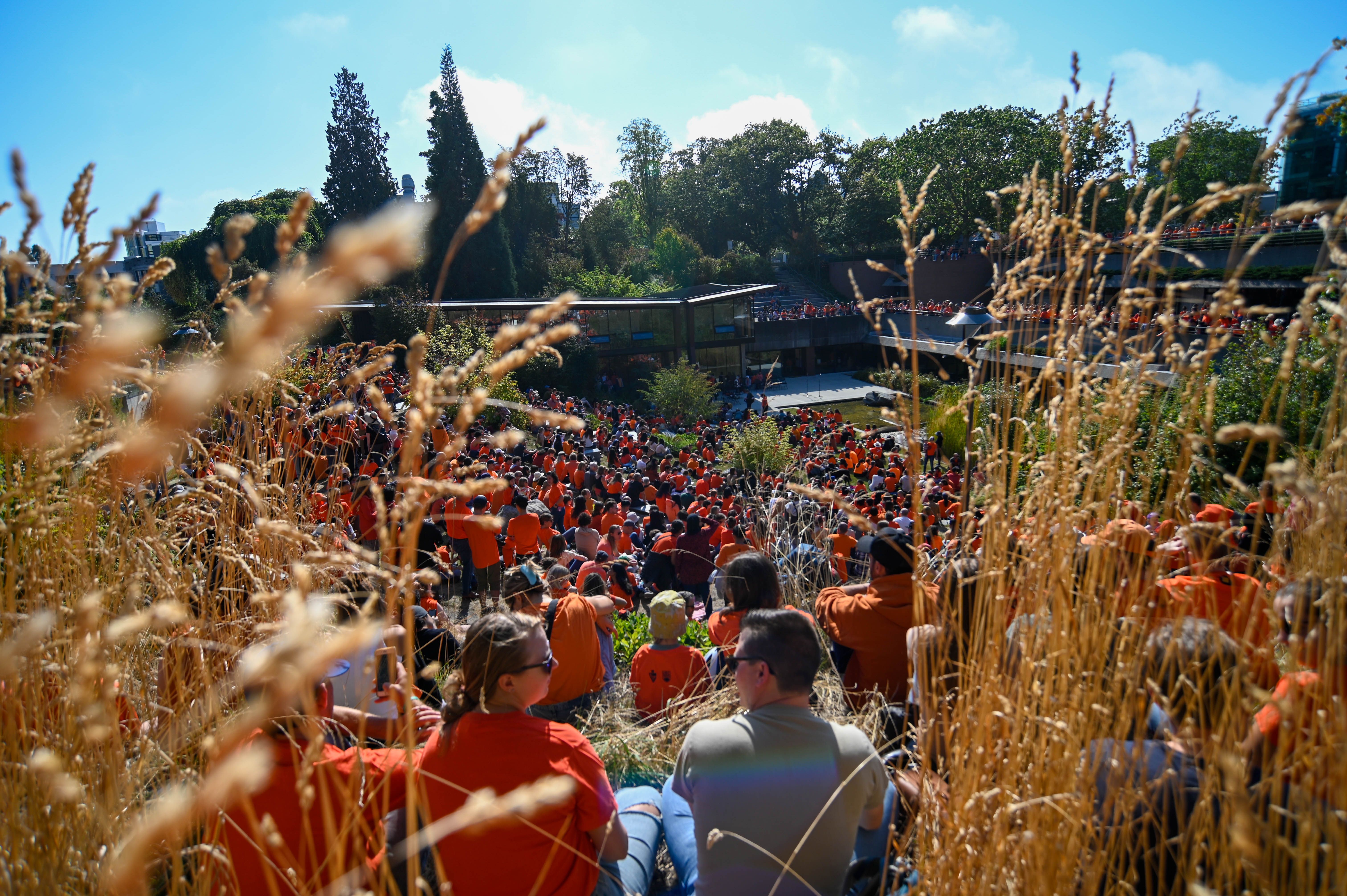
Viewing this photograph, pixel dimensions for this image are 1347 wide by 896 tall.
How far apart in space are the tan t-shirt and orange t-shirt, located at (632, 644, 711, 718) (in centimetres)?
140

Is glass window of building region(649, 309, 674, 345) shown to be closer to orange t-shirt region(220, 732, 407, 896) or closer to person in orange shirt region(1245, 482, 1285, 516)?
person in orange shirt region(1245, 482, 1285, 516)

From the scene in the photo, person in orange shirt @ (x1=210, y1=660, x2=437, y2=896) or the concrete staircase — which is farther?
the concrete staircase

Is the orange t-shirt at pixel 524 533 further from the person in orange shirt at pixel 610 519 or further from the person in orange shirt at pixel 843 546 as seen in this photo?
the person in orange shirt at pixel 843 546

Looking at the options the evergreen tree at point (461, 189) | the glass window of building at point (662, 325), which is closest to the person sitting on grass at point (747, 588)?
the glass window of building at point (662, 325)

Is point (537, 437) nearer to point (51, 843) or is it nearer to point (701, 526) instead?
point (701, 526)

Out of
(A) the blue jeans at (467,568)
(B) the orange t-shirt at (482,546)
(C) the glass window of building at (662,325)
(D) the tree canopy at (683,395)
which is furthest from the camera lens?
(C) the glass window of building at (662,325)

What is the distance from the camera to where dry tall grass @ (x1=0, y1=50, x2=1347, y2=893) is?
2.27 feet

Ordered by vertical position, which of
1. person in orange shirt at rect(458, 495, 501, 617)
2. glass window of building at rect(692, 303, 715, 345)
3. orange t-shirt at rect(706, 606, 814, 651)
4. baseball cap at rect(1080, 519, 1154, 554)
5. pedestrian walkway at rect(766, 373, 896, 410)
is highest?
glass window of building at rect(692, 303, 715, 345)

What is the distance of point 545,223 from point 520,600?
40.4 meters

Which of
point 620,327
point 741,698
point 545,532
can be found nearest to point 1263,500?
point 741,698

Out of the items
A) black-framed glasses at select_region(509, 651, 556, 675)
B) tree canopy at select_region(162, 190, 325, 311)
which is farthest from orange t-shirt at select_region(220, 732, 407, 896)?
tree canopy at select_region(162, 190, 325, 311)

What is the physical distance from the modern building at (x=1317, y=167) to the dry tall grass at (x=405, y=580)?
11.4m

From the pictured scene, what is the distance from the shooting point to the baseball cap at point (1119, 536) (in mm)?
1326

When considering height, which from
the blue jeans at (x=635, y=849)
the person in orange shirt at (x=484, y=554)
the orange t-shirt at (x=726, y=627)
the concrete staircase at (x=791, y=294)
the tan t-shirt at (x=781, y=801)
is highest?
the concrete staircase at (x=791, y=294)
